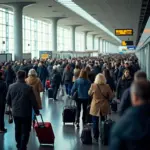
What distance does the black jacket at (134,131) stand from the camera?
2951mm

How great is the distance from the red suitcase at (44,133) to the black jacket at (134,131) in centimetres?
Answer: 517

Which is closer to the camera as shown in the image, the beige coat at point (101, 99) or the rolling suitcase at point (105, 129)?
the beige coat at point (101, 99)

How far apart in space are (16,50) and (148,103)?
31536mm

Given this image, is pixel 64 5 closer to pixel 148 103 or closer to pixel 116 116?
pixel 116 116

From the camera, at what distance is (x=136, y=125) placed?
296 centimetres

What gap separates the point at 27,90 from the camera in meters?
6.96

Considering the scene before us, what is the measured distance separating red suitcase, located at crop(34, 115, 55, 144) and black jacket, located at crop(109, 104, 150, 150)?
5168 millimetres

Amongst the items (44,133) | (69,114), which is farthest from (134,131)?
(69,114)

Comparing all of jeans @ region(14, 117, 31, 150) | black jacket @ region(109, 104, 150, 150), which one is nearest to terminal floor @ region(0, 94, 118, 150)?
jeans @ region(14, 117, 31, 150)

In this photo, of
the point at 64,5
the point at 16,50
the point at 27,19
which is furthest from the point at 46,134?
the point at 27,19

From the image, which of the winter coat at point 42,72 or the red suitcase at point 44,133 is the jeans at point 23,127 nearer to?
the red suitcase at point 44,133

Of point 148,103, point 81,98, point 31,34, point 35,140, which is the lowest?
point 35,140

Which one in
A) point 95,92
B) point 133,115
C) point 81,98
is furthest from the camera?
point 81,98

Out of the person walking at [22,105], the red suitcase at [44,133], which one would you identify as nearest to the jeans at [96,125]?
the red suitcase at [44,133]
